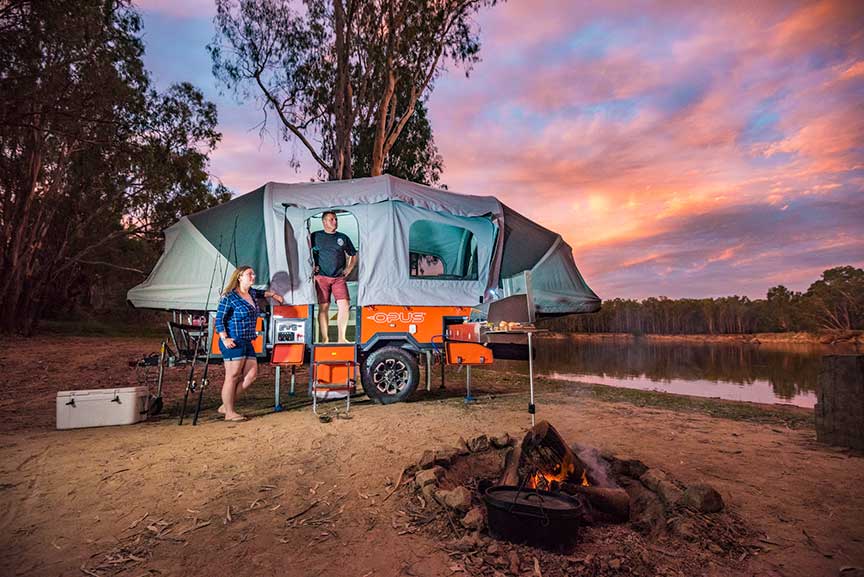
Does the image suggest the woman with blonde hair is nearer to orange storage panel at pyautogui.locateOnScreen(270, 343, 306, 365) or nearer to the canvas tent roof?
orange storage panel at pyautogui.locateOnScreen(270, 343, 306, 365)

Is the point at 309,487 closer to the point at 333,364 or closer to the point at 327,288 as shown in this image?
the point at 333,364

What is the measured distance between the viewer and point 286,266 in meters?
7.08

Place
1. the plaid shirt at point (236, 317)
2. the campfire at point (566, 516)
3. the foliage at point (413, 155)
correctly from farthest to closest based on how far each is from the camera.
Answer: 1. the foliage at point (413, 155)
2. the plaid shirt at point (236, 317)
3. the campfire at point (566, 516)

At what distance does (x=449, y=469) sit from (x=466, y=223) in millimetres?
4696

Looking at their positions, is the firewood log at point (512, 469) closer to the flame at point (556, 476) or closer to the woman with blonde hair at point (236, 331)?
the flame at point (556, 476)

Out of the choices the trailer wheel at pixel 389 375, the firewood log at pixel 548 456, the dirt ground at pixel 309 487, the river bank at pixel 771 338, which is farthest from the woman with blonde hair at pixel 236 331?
the river bank at pixel 771 338

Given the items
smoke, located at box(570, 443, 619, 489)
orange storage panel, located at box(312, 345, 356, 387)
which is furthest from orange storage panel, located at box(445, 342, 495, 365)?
smoke, located at box(570, 443, 619, 489)

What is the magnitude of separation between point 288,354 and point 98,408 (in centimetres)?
219

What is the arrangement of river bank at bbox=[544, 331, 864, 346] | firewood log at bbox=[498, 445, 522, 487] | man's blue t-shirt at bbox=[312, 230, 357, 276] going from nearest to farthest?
firewood log at bbox=[498, 445, 522, 487] → man's blue t-shirt at bbox=[312, 230, 357, 276] → river bank at bbox=[544, 331, 864, 346]

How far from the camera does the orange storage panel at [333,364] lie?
6566 mm

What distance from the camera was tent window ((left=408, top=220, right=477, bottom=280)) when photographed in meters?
9.20

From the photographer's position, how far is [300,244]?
23.8 ft

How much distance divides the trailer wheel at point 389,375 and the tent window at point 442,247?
2.22 m

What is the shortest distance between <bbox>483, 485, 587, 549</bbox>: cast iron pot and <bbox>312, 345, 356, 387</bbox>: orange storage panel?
3.96 metres
